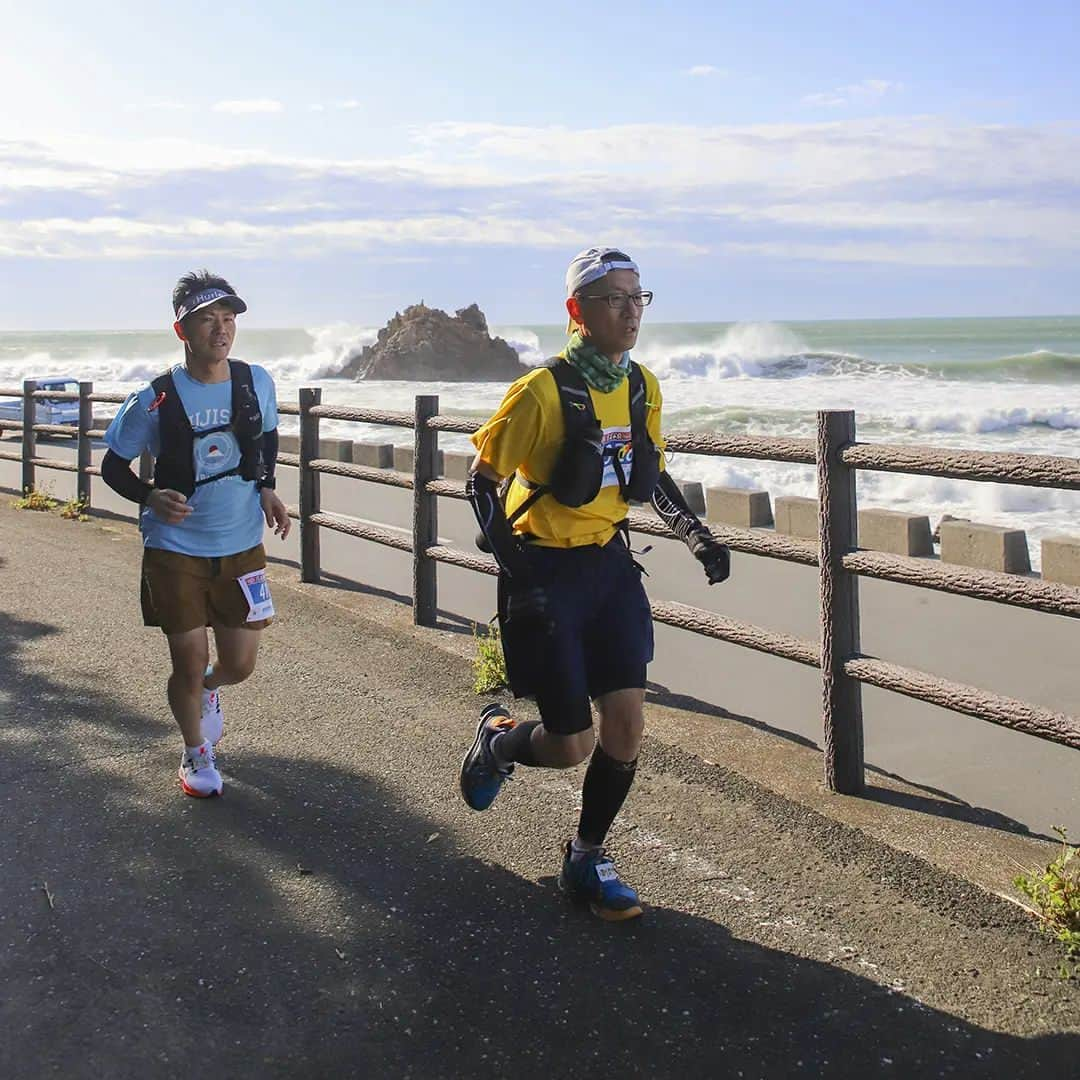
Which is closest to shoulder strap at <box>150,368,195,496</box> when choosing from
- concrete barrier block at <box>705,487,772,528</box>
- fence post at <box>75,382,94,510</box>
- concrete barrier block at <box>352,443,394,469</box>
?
fence post at <box>75,382,94,510</box>

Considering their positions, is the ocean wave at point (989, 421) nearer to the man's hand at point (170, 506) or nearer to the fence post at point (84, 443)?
the fence post at point (84, 443)

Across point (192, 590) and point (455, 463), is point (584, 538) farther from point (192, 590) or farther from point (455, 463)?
point (455, 463)

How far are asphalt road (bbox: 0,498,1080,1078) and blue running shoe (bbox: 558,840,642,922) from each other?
5 centimetres

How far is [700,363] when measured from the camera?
57.0 m

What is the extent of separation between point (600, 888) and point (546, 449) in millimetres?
1295

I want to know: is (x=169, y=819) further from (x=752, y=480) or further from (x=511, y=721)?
(x=752, y=480)

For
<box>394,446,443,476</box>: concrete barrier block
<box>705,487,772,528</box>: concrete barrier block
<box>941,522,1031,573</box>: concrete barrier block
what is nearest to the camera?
Result: <box>941,522,1031,573</box>: concrete barrier block

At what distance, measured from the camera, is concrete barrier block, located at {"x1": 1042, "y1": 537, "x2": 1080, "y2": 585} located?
10.3 metres

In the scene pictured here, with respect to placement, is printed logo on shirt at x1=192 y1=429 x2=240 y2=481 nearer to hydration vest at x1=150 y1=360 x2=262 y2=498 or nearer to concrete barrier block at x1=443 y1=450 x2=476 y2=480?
hydration vest at x1=150 y1=360 x2=262 y2=498

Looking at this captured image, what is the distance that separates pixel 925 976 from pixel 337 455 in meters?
17.1

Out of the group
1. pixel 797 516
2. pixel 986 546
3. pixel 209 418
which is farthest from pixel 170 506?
pixel 797 516

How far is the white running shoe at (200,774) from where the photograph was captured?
4.94 m

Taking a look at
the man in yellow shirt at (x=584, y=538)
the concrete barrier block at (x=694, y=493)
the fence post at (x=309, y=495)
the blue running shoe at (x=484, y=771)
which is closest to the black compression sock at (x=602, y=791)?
the man in yellow shirt at (x=584, y=538)

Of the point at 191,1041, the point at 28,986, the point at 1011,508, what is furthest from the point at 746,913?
the point at 1011,508
